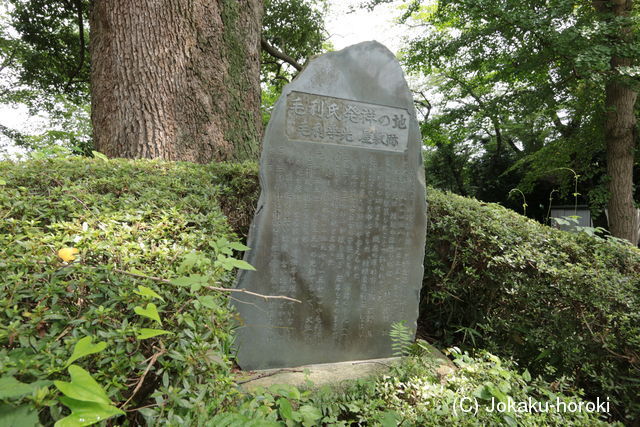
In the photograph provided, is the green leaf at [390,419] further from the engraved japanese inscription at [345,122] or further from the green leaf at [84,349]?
the engraved japanese inscription at [345,122]

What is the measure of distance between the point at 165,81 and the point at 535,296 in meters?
4.01

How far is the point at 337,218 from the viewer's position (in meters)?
2.71

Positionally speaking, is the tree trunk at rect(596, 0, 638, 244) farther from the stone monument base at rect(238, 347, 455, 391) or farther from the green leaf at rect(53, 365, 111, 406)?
the green leaf at rect(53, 365, 111, 406)

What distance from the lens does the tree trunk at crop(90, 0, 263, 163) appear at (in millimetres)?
3652

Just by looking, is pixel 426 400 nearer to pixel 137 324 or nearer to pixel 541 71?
pixel 137 324

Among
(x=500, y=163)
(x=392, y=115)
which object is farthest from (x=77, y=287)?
(x=500, y=163)

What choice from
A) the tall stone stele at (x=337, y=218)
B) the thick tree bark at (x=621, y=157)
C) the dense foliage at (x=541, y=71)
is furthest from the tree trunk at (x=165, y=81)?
the thick tree bark at (x=621, y=157)

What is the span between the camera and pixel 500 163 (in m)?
13.8

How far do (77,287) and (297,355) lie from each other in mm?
1697

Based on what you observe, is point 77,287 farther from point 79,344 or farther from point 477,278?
point 477,278

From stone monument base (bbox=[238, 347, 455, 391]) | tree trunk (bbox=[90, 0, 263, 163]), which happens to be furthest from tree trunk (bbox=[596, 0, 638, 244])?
tree trunk (bbox=[90, 0, 263, 163])

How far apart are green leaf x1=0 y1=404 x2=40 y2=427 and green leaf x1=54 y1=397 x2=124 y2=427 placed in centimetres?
6

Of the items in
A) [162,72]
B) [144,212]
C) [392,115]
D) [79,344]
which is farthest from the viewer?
[162,72]

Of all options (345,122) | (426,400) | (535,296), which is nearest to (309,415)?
(426,400)
